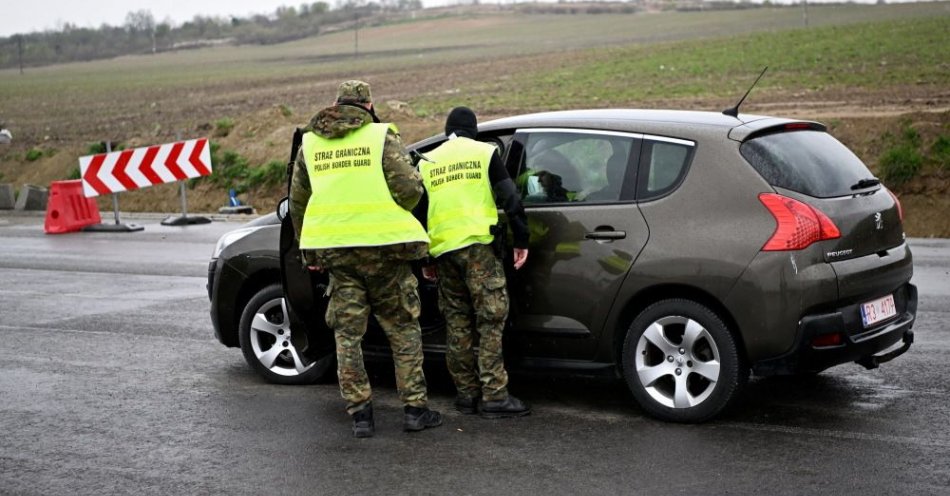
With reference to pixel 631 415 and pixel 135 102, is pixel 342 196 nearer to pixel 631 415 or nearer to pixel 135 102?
pixel 631 415

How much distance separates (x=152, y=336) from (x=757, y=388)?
4.85 meters

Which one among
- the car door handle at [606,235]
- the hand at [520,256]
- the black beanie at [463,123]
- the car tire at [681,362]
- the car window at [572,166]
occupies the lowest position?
the car tire at [681,362]

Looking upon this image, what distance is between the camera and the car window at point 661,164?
6570 millimetres

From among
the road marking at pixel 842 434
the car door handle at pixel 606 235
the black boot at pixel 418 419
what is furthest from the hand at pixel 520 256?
the road marking at pixel 842 434

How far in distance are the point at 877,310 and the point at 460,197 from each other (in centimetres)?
227

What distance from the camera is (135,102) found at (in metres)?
59.1

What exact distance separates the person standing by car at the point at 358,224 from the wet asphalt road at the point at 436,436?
572 millimetres

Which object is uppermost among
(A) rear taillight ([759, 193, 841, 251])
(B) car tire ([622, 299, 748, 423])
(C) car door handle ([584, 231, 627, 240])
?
(A) rear taillight ([759, 193, 841, 251])

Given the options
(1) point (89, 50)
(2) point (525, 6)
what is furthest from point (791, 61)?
(1) point (89, 50)

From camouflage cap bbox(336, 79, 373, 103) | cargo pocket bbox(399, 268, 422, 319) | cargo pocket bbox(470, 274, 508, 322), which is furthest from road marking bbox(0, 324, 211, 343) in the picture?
camouflage cap bbox(336, 79, 373, 103)

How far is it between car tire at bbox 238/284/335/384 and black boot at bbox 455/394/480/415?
1.12 meters

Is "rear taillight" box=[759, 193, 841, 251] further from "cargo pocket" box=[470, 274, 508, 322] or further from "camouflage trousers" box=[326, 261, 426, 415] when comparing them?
"camouflage trousers" box=[326, 261, 426, 415]

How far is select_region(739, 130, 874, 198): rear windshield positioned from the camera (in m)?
6.37

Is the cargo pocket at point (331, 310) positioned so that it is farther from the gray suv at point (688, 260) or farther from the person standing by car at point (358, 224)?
the gray suv at point (688, 260)
